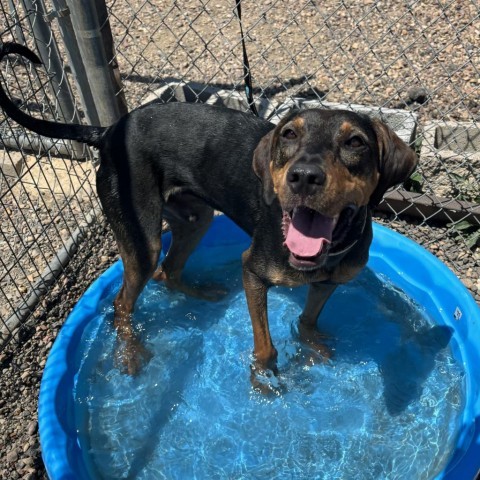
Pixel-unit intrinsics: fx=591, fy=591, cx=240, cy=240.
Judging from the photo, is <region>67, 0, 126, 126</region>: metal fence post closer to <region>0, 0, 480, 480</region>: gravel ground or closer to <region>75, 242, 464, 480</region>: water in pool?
<region>0, 0, 480, 480</region>: gravel ground

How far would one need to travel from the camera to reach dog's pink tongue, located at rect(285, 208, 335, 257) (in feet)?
9.39

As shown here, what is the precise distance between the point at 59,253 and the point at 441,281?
279 cm

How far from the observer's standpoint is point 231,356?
4.15 metres

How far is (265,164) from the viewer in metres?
3.11

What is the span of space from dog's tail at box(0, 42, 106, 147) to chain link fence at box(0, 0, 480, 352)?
0.67m

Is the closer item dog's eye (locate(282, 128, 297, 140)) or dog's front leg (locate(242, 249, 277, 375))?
dog's eye (locate(282, 128, 297, 140))

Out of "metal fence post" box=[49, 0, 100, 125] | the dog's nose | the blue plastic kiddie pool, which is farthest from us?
"metal fence post" box=[49, 0, 100, 125]

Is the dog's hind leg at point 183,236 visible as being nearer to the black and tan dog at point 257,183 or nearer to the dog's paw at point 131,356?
the black and tan dog at point 257,183

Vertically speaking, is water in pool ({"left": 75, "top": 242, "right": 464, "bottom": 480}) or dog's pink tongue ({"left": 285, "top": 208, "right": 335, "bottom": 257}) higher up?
dog's pink tongue ({"left": 285, "top": 208, "right": 335, "bottom": 257})

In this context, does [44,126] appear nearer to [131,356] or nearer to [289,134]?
[289,134]

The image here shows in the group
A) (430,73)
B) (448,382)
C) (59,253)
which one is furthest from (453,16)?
(59,253)

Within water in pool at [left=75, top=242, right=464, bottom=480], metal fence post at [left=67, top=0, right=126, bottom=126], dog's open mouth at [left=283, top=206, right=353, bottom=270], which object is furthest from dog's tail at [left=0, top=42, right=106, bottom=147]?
dog's open mouth at [left=283, top=206, right=353, bottom=270]

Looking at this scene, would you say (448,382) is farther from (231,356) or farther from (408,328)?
(231,356)

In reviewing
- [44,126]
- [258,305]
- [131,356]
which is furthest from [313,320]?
[44,126]
